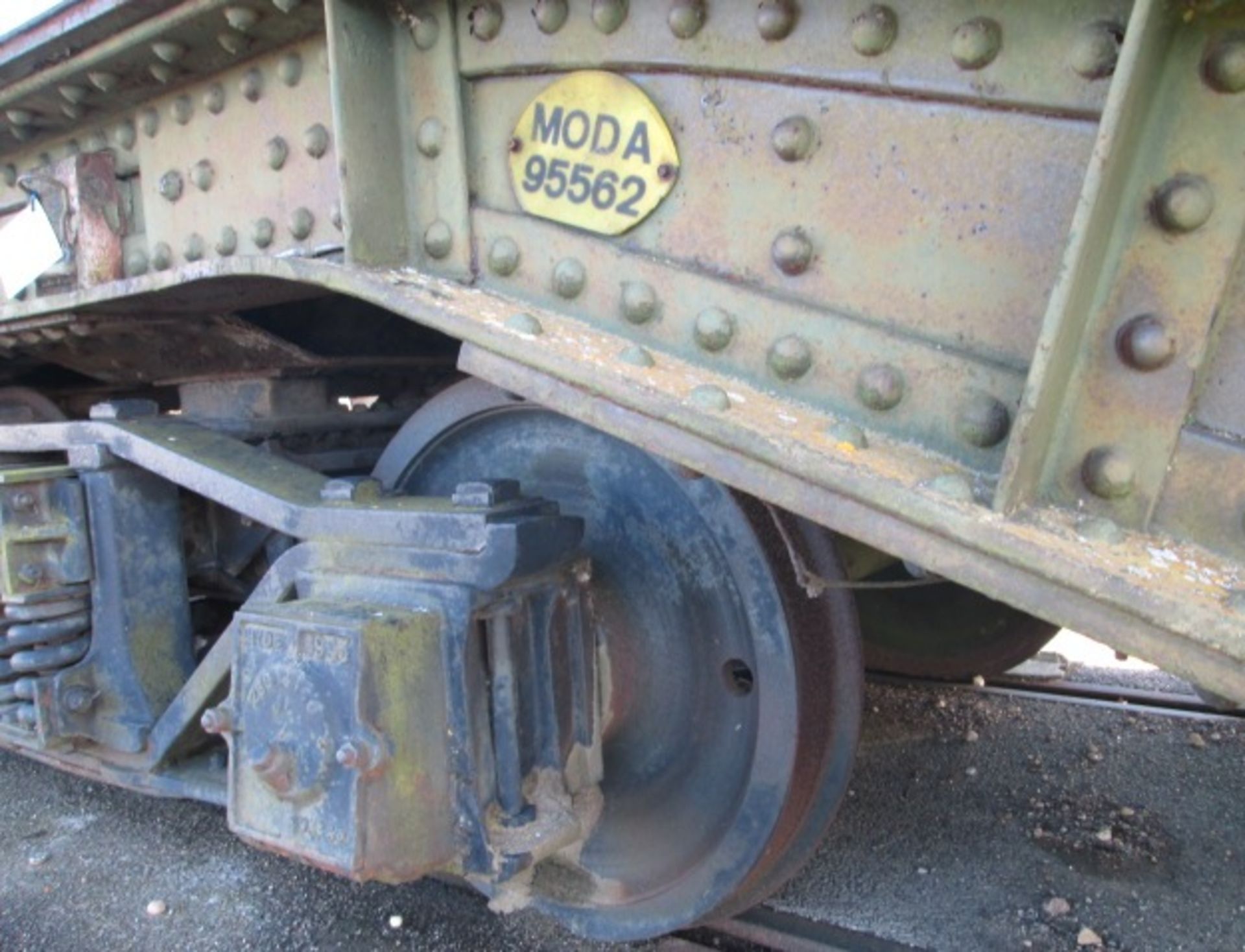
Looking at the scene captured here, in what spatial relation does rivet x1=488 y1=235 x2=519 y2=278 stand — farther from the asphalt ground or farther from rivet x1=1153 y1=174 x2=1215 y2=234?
the asphalt ground

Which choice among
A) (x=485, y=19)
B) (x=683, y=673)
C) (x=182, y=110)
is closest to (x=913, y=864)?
(x=683, y=673)

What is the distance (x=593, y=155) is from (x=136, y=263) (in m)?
1.23

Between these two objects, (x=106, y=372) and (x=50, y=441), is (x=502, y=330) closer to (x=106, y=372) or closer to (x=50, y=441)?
(x=50, y=441)

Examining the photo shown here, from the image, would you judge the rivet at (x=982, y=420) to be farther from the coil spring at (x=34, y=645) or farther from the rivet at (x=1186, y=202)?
the coil spring at (x=34, y=645)

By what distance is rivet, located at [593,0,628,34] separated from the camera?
1337 millimetres

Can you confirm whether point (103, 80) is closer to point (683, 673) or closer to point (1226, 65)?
point (683, 673)

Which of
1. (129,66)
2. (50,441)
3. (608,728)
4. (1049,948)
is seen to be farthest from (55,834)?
(1049,948)

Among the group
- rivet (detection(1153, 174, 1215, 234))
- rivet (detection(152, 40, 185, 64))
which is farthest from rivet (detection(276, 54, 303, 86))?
rivet (detection(1153, 174, 1215, 234))

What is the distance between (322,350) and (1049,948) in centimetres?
206

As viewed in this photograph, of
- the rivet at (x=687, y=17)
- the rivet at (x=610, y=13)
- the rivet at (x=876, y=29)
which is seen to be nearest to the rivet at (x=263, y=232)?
the rivet at (x=610, y=13)

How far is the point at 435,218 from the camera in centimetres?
155

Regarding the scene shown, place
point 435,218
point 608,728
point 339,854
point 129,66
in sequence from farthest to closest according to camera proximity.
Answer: point 608,728, point 129,66, point 435,218, point 339,854

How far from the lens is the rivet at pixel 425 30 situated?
1.49 meters

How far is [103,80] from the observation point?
1.87 metres
